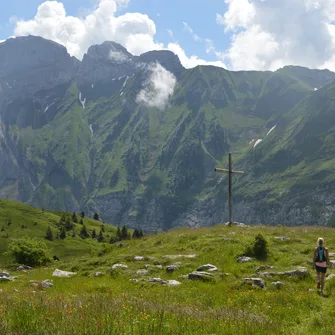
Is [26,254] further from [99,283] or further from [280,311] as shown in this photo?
[280,311]

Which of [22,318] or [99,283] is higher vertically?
[22,318]

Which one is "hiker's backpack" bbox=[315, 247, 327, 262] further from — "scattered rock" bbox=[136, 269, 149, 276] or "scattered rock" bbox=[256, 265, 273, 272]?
"scattered rock" bbox=[136, 269, 149, 276]

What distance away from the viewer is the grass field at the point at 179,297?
26.8 ft

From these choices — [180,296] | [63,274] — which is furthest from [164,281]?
[63,274]

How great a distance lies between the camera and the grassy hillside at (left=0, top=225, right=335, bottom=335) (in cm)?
819

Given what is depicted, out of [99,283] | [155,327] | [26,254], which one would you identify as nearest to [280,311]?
[155,327]

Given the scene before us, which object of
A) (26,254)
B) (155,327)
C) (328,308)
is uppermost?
(155,327)

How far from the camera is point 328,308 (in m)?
13.8

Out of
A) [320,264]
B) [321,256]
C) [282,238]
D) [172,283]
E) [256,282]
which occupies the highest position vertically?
[321,256]

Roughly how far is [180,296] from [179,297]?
0.39ft

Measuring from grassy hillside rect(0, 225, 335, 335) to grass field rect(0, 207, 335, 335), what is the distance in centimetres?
3

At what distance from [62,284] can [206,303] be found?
11.0 m

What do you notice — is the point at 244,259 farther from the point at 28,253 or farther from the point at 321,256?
the point at 28,253

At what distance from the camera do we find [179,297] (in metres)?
16.1
